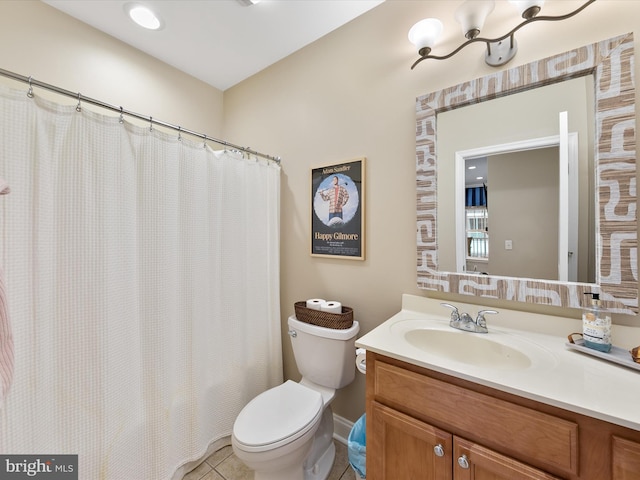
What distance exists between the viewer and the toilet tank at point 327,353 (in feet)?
4.79

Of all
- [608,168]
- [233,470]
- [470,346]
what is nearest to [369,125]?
[608,168]

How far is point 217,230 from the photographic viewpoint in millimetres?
1599

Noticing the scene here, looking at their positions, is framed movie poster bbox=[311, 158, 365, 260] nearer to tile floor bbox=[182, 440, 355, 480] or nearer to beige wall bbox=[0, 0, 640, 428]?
beige wall bbox=[0, 0, 640, 428]

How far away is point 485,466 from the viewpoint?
0.79 metres

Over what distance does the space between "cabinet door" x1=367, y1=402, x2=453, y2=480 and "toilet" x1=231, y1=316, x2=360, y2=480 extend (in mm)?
347

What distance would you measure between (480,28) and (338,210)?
3.59 feet

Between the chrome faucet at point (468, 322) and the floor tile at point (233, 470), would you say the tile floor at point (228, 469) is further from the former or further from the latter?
the chrome faucet at point (468, 322)

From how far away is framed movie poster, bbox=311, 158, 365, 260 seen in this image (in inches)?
63.6

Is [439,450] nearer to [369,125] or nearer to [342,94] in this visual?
[369,125]

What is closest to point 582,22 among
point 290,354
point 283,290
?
point 283,290

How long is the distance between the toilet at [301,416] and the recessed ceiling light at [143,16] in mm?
2051

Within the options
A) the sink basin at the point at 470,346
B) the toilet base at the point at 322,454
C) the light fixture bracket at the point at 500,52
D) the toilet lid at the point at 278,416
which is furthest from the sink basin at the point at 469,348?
the light fixture bracket at the point at 500,52

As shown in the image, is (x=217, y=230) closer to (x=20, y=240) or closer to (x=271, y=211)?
(x=271, y=211)

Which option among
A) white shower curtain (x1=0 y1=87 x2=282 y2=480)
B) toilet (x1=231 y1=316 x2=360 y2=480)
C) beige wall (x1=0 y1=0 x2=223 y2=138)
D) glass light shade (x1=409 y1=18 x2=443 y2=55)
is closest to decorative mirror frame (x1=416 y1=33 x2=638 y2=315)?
glass light shade (x1=409 y1=18 x2=443 y2=55)
